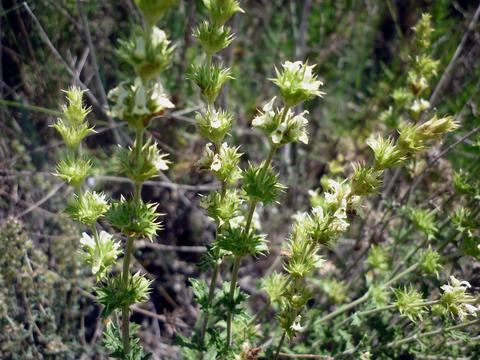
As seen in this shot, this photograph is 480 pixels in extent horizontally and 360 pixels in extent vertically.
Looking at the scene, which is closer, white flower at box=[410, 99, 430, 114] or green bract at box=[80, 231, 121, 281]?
green bract at box=[80, 231, 121, 281]

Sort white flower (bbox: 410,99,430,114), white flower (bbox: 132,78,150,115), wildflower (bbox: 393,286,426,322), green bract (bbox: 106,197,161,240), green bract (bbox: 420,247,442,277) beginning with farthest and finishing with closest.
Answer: white flower (bbox: 410,99,430,114)
green bract (bbox: 420,247,442,277)
wildflower (bbox: 393,286,426,322)
green bract (bbox: 106,197,161,240)
white flower (bbox: 132,78,150,115)

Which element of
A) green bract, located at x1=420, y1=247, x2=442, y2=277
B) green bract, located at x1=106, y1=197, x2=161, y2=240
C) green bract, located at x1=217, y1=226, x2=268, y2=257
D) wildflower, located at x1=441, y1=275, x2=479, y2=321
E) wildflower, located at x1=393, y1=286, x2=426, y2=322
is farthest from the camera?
green bract, located at x1=420, y1=247, x2=442, y2=277

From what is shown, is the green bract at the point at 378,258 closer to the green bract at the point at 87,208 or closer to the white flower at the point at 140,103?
the green bract at the point at 87,208

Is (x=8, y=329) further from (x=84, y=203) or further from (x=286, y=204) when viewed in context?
(x=286, y=204)

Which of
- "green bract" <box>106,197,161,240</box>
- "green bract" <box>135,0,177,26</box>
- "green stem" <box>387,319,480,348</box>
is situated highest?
"green bract" <box>135,0,177,26</box>

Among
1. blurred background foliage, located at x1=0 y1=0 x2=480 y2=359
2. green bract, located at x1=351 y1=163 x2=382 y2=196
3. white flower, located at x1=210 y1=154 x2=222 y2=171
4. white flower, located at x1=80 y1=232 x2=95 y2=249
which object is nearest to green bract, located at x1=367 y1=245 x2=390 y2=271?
blurred background foliage, located at x1=0 y1=0 x2=480 y2=359

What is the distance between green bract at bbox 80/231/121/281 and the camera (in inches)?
70.6

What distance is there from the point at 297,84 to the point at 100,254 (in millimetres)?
960

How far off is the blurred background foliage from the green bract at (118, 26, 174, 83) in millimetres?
1557

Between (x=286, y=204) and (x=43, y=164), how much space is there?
1990 millimetres

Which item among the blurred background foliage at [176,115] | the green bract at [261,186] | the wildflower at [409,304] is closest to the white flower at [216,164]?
the green bract at [261,186]

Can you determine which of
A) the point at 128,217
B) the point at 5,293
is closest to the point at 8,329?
the point at 5,293

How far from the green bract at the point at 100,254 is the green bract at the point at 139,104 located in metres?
0.62

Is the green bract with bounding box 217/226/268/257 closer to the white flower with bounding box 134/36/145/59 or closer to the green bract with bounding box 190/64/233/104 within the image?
the green bract with bounding box 190/64/233/104
